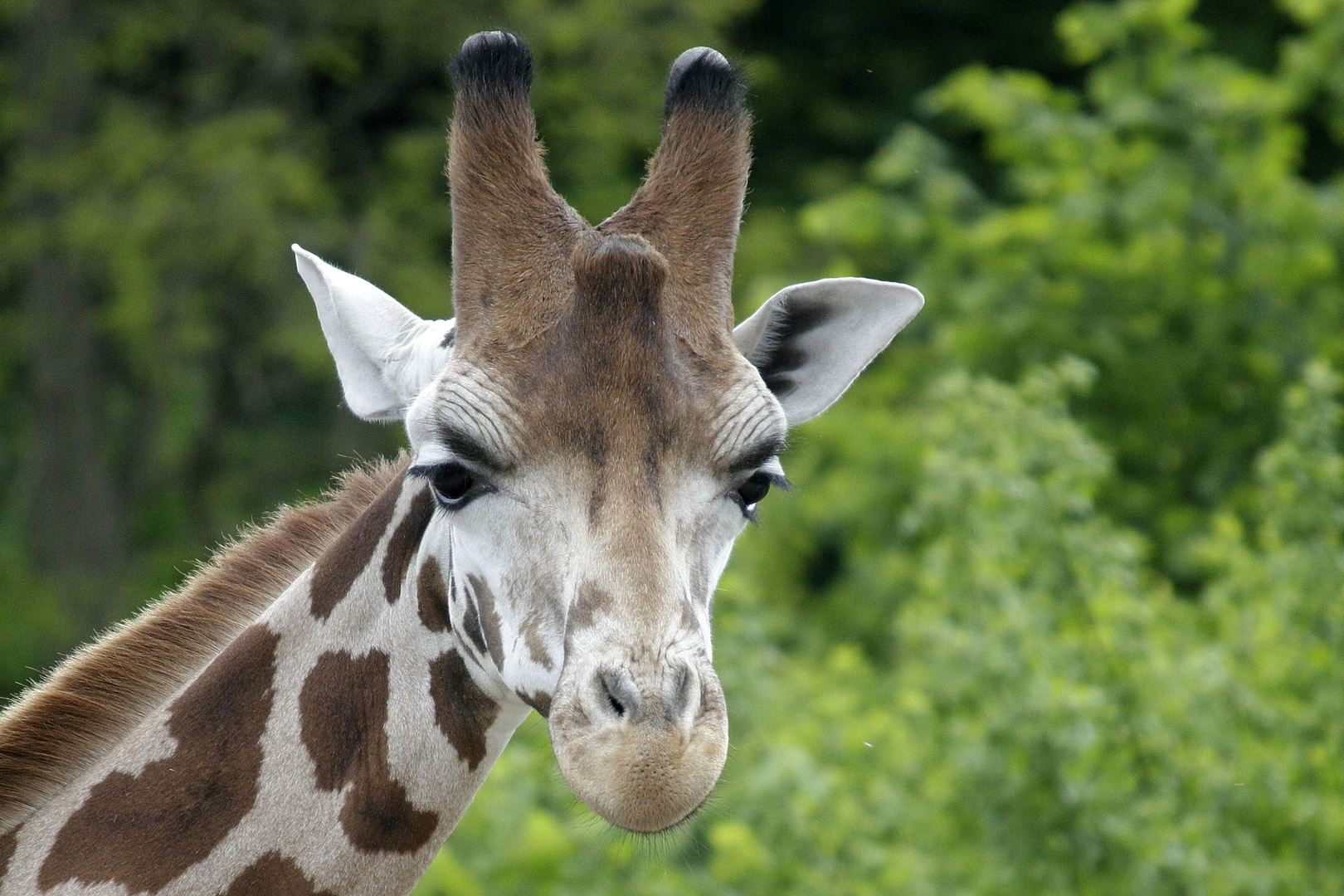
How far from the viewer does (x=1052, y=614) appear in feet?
21.9

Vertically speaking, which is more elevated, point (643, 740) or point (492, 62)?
point (492, 62)

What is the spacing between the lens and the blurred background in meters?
6.36

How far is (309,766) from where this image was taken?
3.26m

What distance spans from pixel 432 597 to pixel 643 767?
0.87 metres

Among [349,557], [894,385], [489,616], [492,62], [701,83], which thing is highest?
[492,62]

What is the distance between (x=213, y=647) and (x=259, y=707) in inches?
12.8

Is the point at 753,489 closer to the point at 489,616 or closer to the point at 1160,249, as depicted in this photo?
the point at 489,616

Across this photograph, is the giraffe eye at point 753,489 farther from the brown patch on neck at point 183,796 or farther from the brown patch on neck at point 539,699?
the brown patch on neck at point 183,796

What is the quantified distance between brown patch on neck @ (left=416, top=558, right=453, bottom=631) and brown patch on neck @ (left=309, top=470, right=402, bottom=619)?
0.19 m

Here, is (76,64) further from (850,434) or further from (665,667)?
(665,667)

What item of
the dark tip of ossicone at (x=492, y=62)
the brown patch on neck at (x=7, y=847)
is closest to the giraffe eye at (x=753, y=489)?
the dark tip of ossicone at (x=492, y=62)

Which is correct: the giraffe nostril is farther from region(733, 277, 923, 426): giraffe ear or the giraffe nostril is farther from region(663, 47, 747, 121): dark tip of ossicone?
region(663, 47, 747, 121): dark tip of ossicone

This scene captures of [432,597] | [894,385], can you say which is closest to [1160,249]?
[894,385]

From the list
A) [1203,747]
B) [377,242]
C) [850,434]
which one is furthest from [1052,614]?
[377,242]
